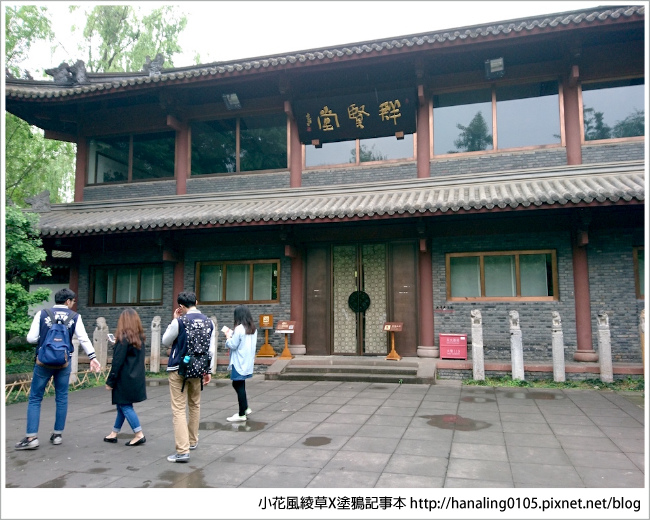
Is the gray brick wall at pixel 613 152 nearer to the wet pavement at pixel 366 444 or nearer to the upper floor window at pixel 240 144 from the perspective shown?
the wet pavement at pixel 366 444

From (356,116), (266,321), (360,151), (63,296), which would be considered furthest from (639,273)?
(63,296)

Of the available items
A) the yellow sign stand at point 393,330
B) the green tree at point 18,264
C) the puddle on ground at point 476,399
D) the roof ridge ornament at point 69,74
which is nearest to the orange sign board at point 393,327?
the yellow sign stand at point 393,330

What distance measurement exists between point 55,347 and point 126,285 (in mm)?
6658

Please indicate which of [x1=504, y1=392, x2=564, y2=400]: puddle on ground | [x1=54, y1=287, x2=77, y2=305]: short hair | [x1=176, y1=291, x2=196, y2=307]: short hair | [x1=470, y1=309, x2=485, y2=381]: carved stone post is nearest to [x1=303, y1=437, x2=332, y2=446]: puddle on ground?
[x1=176, y1=291, x2=196, y2=307]: short hair

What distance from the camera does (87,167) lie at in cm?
1227

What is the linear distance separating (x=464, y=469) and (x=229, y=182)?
341 inches

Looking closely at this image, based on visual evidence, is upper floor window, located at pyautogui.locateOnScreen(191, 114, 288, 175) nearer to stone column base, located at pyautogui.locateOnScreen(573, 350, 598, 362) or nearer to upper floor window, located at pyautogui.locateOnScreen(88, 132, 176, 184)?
upper floor window, located at pyautogui.locateOnScreen(88, 132, 176, 184)

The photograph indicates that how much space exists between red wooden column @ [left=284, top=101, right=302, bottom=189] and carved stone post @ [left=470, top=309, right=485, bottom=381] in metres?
4.87

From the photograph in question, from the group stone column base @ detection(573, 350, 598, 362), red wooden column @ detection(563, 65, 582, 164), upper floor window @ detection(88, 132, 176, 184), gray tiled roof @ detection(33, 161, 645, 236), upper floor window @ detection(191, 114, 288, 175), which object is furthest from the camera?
upper floor window @ detection(88, 132, 176, 184)

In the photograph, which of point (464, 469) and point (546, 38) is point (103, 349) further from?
point (546, 38)

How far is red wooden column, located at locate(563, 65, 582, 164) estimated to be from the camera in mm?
9211

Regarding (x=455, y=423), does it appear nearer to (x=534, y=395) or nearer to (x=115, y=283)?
(x=534, y=395)

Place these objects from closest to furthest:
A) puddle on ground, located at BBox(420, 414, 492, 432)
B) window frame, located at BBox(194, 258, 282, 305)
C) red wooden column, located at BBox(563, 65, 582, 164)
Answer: puddle on ground, located at BBox(420, 414, 492, 432)
red wooden column, located at BBox(563, 65, 582, 164)
window frame, located at BBox(194, 258, 282, 305)

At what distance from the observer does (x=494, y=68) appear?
941 cm
